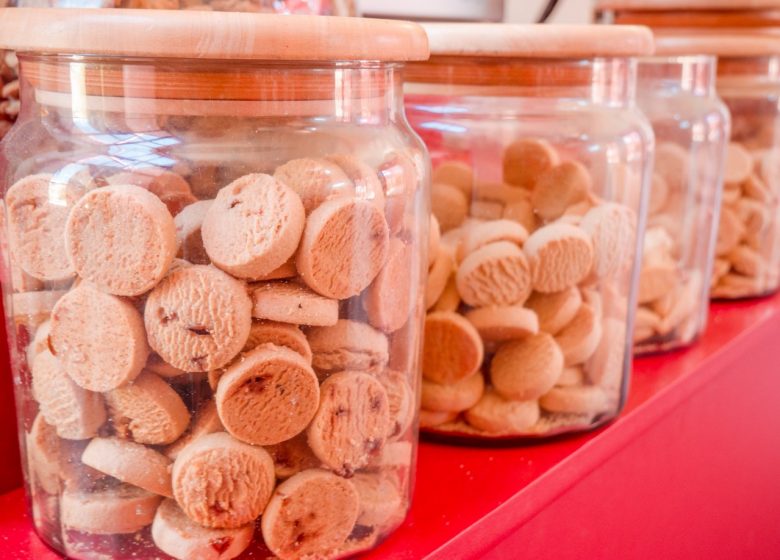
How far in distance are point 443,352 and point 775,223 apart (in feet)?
1.74

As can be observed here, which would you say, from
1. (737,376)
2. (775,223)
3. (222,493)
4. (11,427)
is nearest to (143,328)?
(222,493)

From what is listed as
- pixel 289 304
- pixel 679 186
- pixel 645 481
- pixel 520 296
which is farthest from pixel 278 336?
pixel 679 186

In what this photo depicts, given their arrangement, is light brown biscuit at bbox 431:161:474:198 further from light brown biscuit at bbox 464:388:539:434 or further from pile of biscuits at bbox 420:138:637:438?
light brown biscuit at bbox 464:388:539:434

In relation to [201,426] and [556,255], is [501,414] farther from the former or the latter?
[201,426]

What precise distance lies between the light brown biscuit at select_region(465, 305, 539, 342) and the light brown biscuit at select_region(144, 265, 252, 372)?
8.6 inches

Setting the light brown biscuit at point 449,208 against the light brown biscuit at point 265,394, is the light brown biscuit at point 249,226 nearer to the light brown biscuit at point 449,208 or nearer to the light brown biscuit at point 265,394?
the light brown biscuit at point 265,394

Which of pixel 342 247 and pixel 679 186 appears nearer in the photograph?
pixel 342 247

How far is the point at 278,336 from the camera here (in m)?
0.45

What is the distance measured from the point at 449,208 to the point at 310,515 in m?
0.25

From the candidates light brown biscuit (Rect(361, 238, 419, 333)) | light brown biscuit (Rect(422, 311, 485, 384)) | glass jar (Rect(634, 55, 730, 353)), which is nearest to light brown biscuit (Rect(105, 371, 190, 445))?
light brown biscuit (Rect(361, 238, 419, 333))

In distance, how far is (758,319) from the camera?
0.94 meters

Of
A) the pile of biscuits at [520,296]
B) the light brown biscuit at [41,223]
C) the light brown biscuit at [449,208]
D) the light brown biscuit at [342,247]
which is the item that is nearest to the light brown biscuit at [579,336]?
the pile of biscuits at [520,296]

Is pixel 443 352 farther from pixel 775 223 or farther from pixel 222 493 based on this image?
pixel 775 223

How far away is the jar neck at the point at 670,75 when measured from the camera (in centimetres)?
87
